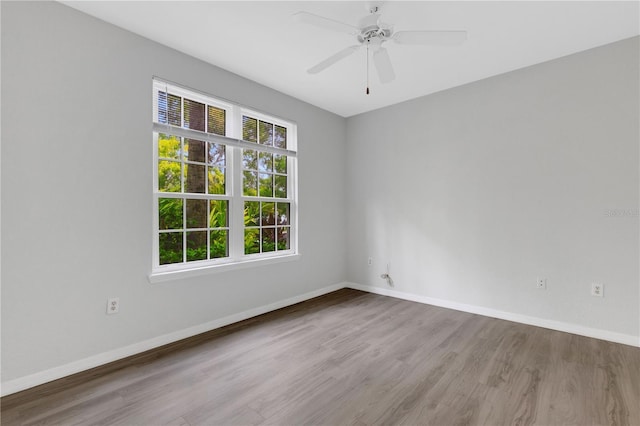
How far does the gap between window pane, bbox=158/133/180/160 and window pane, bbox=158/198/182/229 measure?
0.42 meters

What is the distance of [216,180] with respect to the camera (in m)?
3.19

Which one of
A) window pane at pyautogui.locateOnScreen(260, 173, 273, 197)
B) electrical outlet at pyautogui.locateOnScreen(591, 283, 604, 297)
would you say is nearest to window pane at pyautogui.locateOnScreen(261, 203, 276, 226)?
window pane at pyautogui.locateOnScreen(260, 173, 273, 197)

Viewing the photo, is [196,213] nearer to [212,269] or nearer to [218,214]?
[218,214]

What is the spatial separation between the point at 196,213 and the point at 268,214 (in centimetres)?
97

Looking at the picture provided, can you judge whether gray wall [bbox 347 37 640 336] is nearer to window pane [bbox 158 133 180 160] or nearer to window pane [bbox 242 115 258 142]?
window pane [bbox 242 115 258 142]

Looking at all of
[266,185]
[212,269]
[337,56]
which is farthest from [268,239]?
[337,56]

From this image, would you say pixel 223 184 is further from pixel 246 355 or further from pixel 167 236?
pixel 246 355

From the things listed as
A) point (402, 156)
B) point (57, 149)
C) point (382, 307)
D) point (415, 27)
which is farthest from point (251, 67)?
point (382, 307)

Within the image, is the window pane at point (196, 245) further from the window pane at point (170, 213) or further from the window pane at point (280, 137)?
the window pane at point (280, 137)

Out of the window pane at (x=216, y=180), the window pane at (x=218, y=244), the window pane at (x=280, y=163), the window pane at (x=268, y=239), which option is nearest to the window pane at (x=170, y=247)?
the window pane at (x=218, y=244)

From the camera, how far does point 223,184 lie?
3256 millimetres

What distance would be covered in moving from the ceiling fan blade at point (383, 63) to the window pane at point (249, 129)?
5.58ft

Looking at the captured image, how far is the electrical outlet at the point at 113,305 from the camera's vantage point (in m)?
2.37

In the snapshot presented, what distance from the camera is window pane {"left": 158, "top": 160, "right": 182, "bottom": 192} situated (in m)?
2.77
